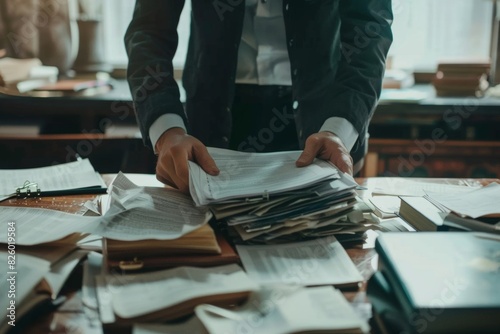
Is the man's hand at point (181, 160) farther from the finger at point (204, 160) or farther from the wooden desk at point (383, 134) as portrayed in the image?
the wooden desk at point (383, 134)

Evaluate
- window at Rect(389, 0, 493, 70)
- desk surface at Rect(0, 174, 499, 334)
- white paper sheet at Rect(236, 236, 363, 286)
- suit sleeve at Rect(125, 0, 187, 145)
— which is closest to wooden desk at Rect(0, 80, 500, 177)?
window at Rect(389, 0, 493, 70)

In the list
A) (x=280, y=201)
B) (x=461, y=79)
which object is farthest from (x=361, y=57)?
(x=461, y=79)

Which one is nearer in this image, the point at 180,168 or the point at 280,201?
the point at 280,201

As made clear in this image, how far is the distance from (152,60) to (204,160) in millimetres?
456

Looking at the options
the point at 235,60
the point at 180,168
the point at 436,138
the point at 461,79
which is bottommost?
the point at 436,138

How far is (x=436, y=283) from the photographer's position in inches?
29.5

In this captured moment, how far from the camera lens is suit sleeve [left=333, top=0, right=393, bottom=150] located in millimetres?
1495

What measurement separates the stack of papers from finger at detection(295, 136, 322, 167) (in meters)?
0.03

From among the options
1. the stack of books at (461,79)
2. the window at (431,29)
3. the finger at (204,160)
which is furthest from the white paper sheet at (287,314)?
the window at (431,29)

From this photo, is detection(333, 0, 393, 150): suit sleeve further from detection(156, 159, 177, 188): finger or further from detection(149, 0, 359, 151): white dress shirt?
detection(156, 159, 177, 188): finger

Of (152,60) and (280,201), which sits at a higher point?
(152,60)

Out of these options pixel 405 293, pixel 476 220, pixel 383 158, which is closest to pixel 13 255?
pixel 405 293

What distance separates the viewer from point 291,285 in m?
0.83

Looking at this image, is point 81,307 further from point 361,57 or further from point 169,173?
point 361,57
